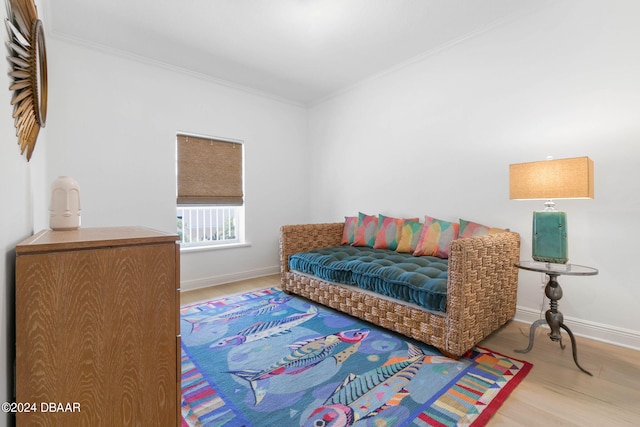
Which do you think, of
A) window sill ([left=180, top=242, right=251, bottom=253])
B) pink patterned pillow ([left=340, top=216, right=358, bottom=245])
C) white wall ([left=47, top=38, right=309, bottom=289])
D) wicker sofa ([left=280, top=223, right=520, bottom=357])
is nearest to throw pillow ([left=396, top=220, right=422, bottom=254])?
pink patterned pillow ([left=340, top=216, right=358, bottom=245])

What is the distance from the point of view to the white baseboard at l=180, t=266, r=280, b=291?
11.2 ft

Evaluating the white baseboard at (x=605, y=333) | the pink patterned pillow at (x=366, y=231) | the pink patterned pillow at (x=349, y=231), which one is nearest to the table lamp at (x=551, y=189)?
the white baseboard at (x=605, y=333)

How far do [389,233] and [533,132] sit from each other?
152 cm

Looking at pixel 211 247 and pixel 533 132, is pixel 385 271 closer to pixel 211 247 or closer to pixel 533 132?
pixel 533 132

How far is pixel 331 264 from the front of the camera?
8.63 feet

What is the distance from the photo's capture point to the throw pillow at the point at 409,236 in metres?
2.86

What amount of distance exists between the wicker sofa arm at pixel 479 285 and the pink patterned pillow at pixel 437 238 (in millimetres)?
484

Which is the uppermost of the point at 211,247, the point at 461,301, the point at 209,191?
the point at 209,191

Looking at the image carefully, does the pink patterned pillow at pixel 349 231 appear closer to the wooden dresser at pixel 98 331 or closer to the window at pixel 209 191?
the window at pixel 209 191

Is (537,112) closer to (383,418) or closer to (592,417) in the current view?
(592,417)

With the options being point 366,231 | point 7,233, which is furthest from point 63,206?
point 366,231

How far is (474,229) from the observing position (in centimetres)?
252

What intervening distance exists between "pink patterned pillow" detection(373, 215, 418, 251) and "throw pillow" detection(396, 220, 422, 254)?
69mm

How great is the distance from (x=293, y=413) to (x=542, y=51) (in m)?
3.10
